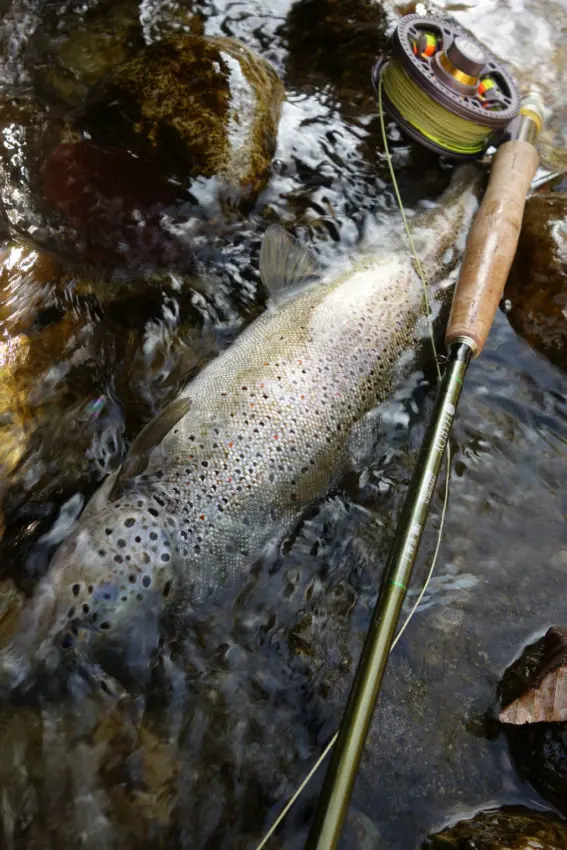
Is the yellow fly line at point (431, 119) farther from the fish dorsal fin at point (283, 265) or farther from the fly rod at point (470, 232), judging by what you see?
the fish dorsal fin at point (283, 265)

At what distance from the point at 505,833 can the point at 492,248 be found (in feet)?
7.37

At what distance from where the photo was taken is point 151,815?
2.04 metres

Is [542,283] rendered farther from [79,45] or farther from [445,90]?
[79,45]

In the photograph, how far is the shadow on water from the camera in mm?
2117

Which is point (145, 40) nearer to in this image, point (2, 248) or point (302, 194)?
point (302, 194)

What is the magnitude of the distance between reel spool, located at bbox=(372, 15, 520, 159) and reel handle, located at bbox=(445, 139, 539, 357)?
0.69ft

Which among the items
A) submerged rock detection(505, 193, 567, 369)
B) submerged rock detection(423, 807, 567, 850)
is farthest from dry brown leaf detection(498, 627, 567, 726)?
submerged rock detection(505, 193, 567, 369)

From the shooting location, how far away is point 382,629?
1811 mm

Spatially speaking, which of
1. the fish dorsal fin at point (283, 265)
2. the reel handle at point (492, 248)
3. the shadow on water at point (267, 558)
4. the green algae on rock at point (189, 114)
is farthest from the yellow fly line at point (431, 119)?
the fish dorsal fin at point (283, 265)

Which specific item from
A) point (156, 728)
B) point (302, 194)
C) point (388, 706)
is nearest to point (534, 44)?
point (302, 194)

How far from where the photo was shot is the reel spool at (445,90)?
331 cm

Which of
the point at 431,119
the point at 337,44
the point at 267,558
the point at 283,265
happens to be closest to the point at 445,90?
the point at 431,119

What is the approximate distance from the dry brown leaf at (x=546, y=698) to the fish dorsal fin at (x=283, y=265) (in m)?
1.89

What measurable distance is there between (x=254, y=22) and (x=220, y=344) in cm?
259
